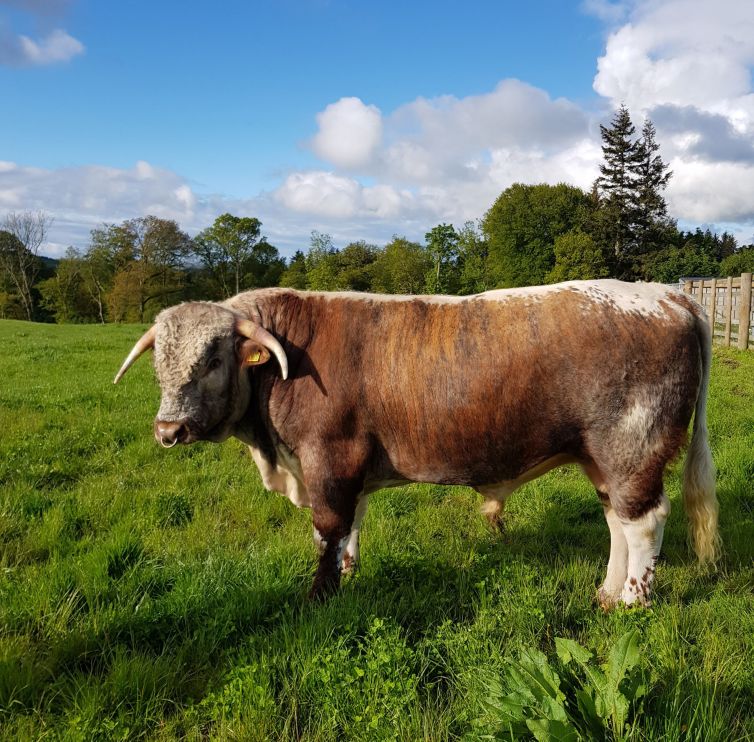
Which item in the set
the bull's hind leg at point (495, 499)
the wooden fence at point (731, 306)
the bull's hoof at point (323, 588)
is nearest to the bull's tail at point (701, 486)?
the bull's hind leg at point (495, 499)

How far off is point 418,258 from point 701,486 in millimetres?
62149

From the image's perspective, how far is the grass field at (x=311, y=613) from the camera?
8.52 feet

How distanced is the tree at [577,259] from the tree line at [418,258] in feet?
0.33

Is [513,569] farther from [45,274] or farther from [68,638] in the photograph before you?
[45,274]

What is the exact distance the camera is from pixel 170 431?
11.8 ft

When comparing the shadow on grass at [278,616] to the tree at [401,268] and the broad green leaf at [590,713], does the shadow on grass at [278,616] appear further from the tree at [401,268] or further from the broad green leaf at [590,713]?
the tree at [401,268]

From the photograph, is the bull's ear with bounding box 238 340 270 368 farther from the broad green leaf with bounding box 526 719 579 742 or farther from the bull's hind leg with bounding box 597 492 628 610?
the bull's hind leg with bounding box 597 492 628 610

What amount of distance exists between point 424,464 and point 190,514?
109 inches

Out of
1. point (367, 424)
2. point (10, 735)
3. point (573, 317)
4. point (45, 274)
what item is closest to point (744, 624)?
point (573, 317)

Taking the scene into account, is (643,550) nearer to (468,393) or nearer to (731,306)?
(468,393)

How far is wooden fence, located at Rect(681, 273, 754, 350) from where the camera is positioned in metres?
15.8

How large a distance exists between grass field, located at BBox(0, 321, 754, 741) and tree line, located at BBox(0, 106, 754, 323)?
45823 mm

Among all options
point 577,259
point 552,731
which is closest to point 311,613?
point 552,731

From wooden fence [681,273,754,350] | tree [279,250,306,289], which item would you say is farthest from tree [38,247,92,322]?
wooden fence [681,273,754,350]
